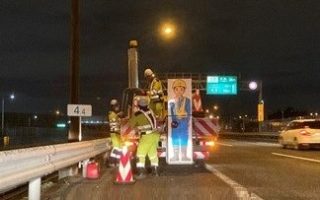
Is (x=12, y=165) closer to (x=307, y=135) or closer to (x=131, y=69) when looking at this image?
(x=131, y=69)

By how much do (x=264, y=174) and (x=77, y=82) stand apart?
876 cm

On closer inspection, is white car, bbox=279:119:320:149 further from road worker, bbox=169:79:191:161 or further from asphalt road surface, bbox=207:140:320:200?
road worker, bbox=169:79:191:161

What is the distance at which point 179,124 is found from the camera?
56.5 feet

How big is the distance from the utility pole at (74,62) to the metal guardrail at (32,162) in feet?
21.0

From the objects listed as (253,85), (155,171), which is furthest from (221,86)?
(155,171)

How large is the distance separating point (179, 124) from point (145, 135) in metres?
1.55

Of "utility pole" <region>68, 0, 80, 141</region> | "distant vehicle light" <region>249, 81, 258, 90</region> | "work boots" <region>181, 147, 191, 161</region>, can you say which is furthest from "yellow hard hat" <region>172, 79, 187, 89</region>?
"distant vehicle light" <region>249, 81, 258, 90</region>

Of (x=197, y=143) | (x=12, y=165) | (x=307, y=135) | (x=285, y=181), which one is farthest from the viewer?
(x=307, y=135)

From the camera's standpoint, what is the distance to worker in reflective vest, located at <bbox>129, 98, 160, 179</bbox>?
15875 millimetres

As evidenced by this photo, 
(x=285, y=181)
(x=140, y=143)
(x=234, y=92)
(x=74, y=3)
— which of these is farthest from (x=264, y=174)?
(x=234, y=92)

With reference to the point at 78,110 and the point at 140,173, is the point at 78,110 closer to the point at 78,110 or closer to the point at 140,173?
the point at 78,110

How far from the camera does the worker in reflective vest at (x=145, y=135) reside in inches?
625

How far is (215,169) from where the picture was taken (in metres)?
18.5

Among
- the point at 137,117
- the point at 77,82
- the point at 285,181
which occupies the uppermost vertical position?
the point at 77,82
